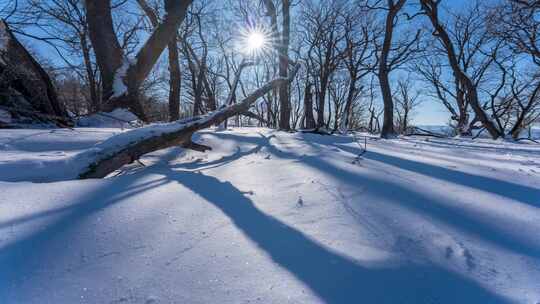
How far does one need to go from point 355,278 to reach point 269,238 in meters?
0.29

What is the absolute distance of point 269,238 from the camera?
78 centimetres

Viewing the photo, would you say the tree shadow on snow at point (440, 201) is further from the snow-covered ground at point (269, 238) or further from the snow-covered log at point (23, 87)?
the snow-covered log at point (23, 87)

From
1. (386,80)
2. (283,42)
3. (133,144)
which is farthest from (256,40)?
(133,144)

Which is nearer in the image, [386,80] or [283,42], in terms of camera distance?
[386,80]

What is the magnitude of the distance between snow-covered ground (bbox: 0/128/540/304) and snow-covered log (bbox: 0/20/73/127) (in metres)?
2.02

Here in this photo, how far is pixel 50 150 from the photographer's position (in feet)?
5.76

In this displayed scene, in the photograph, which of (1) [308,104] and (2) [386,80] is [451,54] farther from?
(1) [308,104]

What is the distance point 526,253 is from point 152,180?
5.26 feet

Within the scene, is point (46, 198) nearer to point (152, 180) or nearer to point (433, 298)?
point (152, 180)

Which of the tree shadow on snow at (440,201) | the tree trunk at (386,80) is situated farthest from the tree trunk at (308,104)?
the tree shadow on snow at (440,201)

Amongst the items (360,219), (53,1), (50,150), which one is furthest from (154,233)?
(53,1)

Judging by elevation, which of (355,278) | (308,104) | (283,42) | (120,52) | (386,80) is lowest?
(355,278)

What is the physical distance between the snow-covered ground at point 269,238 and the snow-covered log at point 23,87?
6.64 feet

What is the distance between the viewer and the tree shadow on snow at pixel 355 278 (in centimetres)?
54
